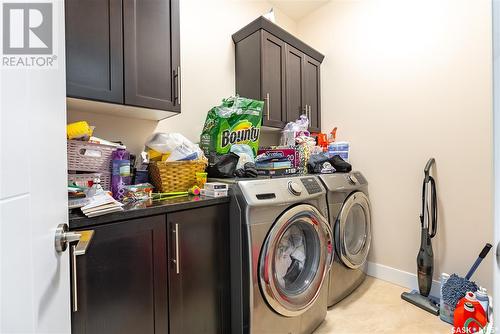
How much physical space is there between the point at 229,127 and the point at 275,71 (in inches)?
31.1

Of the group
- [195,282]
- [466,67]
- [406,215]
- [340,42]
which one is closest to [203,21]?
[340,42]

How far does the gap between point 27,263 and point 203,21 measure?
6.85ft

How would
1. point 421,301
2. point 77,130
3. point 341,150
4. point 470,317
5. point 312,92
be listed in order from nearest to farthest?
point 77,130 < point 470,317 < point 421,301 < point 341,150 < point 312,92

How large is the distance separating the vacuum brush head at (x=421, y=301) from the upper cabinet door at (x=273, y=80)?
1.76 metres

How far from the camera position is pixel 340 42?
2.49 meters

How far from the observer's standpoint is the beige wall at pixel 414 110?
69.0 inches

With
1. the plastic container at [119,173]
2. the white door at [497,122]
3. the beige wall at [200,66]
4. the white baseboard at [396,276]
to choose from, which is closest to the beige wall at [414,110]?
the white baseboard at [396,276]

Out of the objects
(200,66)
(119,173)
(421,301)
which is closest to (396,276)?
(421,301)

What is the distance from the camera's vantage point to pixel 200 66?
6.48 ft

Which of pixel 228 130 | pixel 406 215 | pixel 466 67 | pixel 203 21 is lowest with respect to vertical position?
pixel 406 215

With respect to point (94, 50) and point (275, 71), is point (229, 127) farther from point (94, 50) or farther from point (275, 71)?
point (94, 50)

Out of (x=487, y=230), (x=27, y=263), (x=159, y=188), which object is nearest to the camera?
(x=27, y=263)

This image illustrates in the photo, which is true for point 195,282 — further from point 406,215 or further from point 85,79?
point 406,215

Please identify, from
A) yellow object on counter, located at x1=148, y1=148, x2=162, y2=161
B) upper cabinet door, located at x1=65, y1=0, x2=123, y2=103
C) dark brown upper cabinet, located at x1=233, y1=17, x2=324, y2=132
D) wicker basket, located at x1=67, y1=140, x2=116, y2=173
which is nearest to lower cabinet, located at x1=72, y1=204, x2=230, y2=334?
wicker basket, located at x1=67, y1=140, x2=116, y2=173
